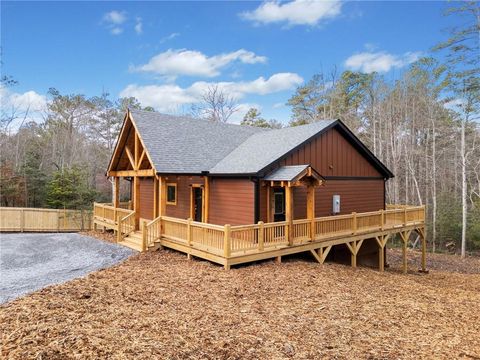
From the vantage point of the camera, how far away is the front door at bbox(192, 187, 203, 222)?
14.6m

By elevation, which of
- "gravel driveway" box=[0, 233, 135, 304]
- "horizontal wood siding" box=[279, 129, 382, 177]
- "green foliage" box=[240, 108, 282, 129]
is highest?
"green foliage" box=[240, 108, 282, 129]

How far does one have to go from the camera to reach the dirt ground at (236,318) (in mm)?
4602

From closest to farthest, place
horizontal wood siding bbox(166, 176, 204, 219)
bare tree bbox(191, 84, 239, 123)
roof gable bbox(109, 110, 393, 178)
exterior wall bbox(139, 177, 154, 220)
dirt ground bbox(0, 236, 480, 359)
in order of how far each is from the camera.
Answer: dirt ground bbox(0, 236, 480, 359) < roof gable bbox(109, 110, 393, 178) < horizontal wood siding bbox(166, 176, 204, 219) < exterior wall bbox(139, 177, 154, 220) < bare tree bbox(191, 84, 239, 123)

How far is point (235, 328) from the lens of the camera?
17.7ft

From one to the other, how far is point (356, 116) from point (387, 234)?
20.2 metres

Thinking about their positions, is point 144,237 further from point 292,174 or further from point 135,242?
point 292,174

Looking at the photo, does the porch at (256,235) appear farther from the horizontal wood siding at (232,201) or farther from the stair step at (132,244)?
the horizontal wood siding at (232,201)

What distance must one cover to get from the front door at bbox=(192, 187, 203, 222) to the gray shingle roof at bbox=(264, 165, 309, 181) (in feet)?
14.1

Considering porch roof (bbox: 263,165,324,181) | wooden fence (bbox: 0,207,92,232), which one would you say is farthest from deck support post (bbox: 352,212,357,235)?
wooden fence (bbox: 0,207,92,232)

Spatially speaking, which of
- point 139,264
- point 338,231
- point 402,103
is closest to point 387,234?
point 338,231

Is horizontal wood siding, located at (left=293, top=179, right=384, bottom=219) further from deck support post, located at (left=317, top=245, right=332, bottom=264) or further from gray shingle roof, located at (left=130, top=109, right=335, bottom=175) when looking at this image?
gray shingle roof, located at (left=130, top=109, right=335, bottom=175)

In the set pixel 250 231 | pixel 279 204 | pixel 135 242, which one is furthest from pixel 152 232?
pixel 279 204

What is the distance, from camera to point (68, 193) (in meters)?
21.1

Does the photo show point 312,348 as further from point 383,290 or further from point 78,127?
point 78,127
